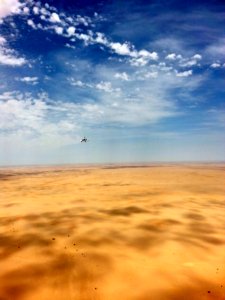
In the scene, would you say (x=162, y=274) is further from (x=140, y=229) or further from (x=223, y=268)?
(x=140, y=229)

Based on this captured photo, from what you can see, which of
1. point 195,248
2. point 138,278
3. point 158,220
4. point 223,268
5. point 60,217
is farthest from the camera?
point 60,217

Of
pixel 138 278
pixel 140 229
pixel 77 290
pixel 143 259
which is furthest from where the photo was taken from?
pixel 140 229

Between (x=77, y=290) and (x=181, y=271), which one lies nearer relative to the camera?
(x=77, y=290)

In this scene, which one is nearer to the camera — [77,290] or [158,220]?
[77,290]

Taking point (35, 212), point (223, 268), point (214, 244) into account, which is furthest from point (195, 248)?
point (35, 212)

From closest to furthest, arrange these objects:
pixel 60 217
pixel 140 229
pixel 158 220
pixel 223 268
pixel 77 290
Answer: pixel 77 290, pixel 223 268, pixel 140 229, pixel 158 220, pixel 60 217

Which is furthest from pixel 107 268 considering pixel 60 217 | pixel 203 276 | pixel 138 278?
pixel 60 217

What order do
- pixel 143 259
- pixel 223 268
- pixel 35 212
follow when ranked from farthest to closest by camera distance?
pixel 35 212, pixel 143 259, pixel 223 268

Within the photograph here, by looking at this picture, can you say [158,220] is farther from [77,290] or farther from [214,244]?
[77,290]

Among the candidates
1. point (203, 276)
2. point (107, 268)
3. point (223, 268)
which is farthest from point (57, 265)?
point (223, 268)
